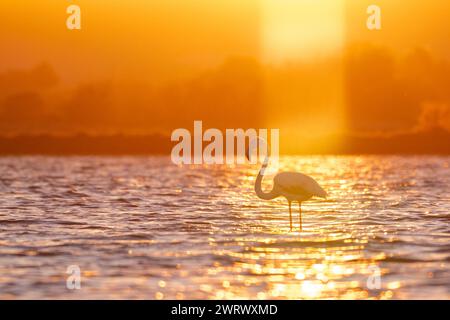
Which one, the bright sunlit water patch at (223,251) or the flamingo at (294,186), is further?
the flamingo at (294,186)

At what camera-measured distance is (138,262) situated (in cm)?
1761

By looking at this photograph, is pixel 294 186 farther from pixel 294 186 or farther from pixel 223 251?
pixel 223 251

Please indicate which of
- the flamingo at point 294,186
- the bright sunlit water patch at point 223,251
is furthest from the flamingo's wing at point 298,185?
the bright sunlit water patch at point 223,251

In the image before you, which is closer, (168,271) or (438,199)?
(168,271)

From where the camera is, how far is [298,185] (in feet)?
79.4

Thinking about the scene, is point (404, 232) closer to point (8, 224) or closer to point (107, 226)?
point (107, 226)

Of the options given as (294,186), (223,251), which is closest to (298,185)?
(294,186)

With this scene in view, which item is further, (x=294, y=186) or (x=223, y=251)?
(x=294, y=186)

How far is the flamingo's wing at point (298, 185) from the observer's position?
24156 millimetres

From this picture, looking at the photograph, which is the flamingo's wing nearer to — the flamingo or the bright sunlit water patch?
the flamingo

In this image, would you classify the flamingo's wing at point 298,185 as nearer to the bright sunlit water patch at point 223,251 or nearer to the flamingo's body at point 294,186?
the flamingo's body at point 294,186
